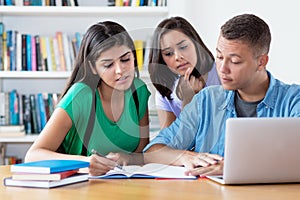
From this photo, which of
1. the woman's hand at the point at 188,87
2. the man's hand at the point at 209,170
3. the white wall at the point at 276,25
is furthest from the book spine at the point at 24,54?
the man's hand at the point at 209,170

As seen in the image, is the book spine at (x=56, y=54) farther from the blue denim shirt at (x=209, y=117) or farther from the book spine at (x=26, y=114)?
the blue denim shirt at (x=209, y=117)

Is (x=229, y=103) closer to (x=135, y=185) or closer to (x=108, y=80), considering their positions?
(x=108, y=80)

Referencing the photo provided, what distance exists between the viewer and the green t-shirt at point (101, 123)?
81.0 inches

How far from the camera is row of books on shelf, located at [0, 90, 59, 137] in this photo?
11.9ft

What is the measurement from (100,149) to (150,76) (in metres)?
0.37

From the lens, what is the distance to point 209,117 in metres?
2.09

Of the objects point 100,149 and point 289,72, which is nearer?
point 100,149

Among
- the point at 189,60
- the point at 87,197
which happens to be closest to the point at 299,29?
the point at 189,60

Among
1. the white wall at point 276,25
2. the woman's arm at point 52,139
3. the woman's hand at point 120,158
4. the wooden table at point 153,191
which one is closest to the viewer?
the wooden table at point 153,191

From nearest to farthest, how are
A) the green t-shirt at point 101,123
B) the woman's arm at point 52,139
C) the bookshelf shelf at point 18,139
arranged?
the woman's arm at point 52,139 → the green t-shirt at point 101,123 → the bookshelf shelf at point 18,139

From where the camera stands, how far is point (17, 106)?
365 centimetres

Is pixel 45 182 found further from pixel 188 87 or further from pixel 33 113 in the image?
pixel 33 113

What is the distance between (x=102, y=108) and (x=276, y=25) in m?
1.05

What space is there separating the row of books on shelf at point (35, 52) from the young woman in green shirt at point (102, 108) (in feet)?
4.92
